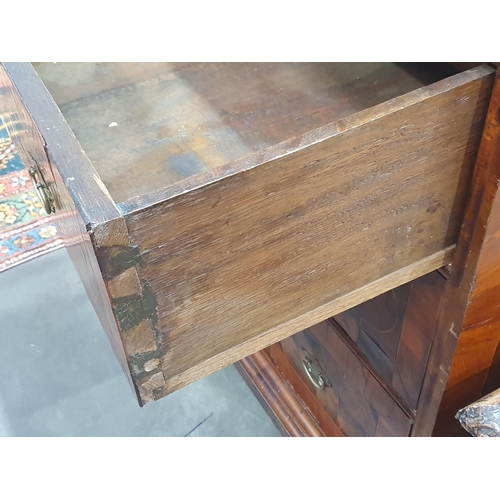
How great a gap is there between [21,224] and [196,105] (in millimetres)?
1046

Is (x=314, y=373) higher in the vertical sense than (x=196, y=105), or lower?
lower

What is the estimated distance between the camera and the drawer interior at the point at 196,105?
1.67 ft

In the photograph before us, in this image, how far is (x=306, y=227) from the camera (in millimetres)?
443

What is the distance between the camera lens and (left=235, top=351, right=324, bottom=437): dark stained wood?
1040mm

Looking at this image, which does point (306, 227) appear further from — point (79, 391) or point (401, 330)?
point (79, 391)

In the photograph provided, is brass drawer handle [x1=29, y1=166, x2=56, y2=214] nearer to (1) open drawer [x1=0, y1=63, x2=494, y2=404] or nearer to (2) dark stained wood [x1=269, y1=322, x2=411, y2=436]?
(1) open drawer [x1=0, y1=63, x2=494, y2=404]

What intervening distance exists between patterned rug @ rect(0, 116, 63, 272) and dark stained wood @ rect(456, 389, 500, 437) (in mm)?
1142

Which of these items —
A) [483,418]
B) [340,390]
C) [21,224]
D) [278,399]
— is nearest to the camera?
[483,418]

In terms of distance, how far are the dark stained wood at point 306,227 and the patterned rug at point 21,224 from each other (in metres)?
1.07

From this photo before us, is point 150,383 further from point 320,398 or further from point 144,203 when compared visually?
point 320,398

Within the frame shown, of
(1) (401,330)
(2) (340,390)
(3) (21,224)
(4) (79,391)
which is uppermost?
(1) (401,330)

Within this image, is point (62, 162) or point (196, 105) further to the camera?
point (196, 105)

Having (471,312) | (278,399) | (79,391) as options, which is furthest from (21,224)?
(471,312)

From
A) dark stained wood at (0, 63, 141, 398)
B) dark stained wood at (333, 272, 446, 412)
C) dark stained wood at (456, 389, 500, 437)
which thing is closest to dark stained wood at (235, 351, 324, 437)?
dark stained wood at (333, 272, 446, 412)
